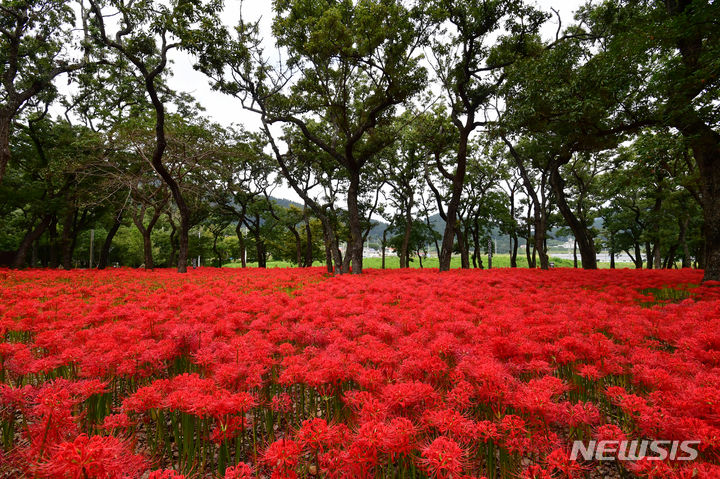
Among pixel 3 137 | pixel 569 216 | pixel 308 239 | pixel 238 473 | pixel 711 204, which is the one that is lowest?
pixel 238 473

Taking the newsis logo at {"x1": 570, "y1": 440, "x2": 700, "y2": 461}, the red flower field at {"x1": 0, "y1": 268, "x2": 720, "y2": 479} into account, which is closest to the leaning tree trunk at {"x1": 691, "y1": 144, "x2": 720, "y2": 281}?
→ the red flower field at {"x1": 0, "y1": 268, "x2": 720, "y2": 479}

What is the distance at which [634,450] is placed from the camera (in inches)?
78.8

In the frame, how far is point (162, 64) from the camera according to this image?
13062mm

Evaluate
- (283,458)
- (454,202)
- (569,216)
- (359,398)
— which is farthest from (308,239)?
(283,458)

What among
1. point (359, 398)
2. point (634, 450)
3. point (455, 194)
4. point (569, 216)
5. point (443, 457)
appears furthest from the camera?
point (569, 216)

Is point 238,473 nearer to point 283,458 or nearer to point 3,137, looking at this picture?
point 283,458

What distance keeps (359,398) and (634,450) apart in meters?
1.81

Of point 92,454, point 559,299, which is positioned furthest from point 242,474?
point 559,299

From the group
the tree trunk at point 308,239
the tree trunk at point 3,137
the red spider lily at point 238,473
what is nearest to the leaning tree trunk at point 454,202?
the tree trunk at point 308,239

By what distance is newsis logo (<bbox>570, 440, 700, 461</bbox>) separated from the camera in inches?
70.7

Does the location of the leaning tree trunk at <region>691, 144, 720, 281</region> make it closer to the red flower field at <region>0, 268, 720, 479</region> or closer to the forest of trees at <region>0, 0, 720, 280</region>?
the forest of trees at <region>0, 0, 720, 280</region>

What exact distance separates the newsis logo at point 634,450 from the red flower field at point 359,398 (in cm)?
5

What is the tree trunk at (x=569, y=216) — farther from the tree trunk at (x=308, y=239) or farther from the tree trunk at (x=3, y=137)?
the tree trunk at (x=3, y=137)

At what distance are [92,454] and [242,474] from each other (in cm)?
69
